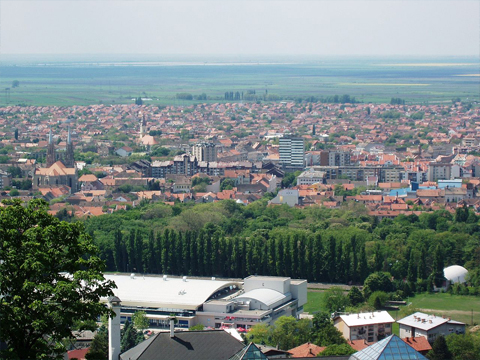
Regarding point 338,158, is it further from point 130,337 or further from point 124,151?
point 130,337

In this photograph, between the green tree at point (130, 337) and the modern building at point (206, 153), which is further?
the modern building at point (206, 153)

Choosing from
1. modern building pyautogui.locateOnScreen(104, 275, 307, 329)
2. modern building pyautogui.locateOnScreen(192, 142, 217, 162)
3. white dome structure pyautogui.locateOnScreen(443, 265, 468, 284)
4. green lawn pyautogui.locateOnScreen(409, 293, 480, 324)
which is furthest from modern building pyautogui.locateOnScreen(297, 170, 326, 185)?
modern building pyautogui.locateOnScreen(104, 275, 307, 329)

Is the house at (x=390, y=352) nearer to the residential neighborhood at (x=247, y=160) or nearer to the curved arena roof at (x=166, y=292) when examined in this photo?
the curved arena roof at (x=166, y=292)

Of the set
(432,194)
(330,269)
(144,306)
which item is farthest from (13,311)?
(432,194)

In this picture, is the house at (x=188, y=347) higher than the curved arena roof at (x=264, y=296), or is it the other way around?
the house at (x=188, y=347)

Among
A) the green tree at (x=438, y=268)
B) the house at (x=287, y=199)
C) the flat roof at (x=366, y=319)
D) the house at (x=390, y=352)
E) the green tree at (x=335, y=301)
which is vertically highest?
the house at (x=390, y=352)

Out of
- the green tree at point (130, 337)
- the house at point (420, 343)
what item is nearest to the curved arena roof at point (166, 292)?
the green tree at point (130, 337)
